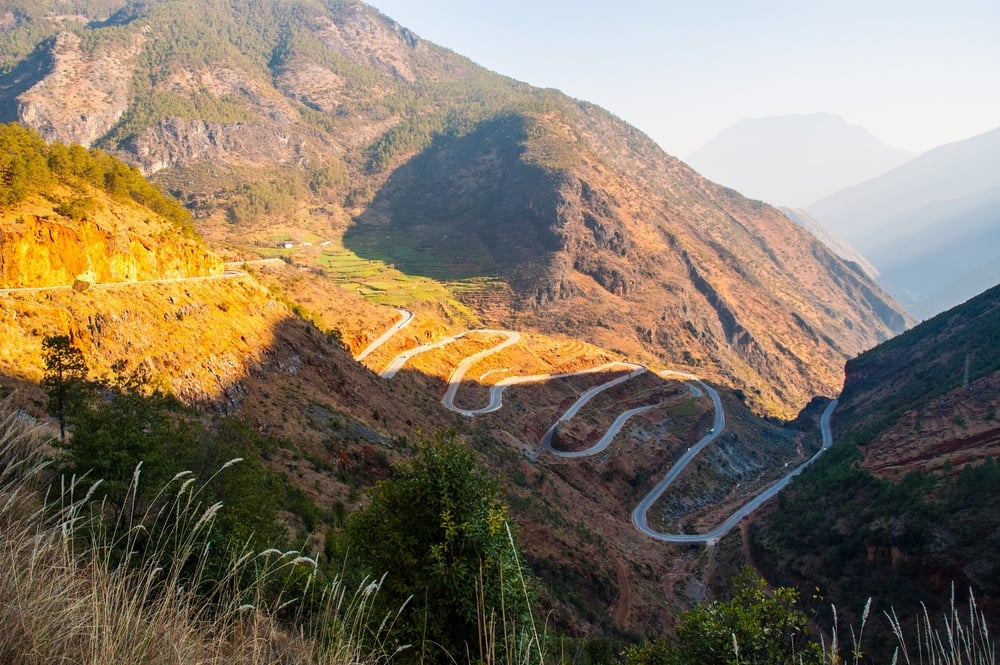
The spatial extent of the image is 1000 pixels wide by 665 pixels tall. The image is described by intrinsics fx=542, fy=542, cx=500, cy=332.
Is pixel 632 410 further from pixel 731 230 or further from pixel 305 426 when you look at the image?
pixel 731 230

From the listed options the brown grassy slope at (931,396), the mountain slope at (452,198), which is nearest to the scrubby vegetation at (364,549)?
the brown grassy slope at (931,396)

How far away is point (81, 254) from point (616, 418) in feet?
175

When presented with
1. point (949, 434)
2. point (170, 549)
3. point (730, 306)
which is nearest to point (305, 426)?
point (170, 549)

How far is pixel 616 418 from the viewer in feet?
213

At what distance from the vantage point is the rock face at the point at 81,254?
2450 cm

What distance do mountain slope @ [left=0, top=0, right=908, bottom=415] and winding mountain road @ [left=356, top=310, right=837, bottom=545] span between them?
2295 cm

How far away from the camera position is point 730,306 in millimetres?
123000

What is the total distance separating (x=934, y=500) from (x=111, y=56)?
613 feet

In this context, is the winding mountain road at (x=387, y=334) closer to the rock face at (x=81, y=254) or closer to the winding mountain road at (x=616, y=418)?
the winding mountain road at (x=616, y=418)

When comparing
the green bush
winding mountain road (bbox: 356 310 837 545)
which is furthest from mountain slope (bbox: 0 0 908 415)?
Result: the green bush

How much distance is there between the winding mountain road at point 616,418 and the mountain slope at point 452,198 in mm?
22948

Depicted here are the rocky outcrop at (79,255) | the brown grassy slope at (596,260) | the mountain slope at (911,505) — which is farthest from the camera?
the brown grassy slope at (596,260)

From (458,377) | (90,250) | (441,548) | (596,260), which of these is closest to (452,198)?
(596,260)

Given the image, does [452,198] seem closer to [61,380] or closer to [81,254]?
[81,254]
